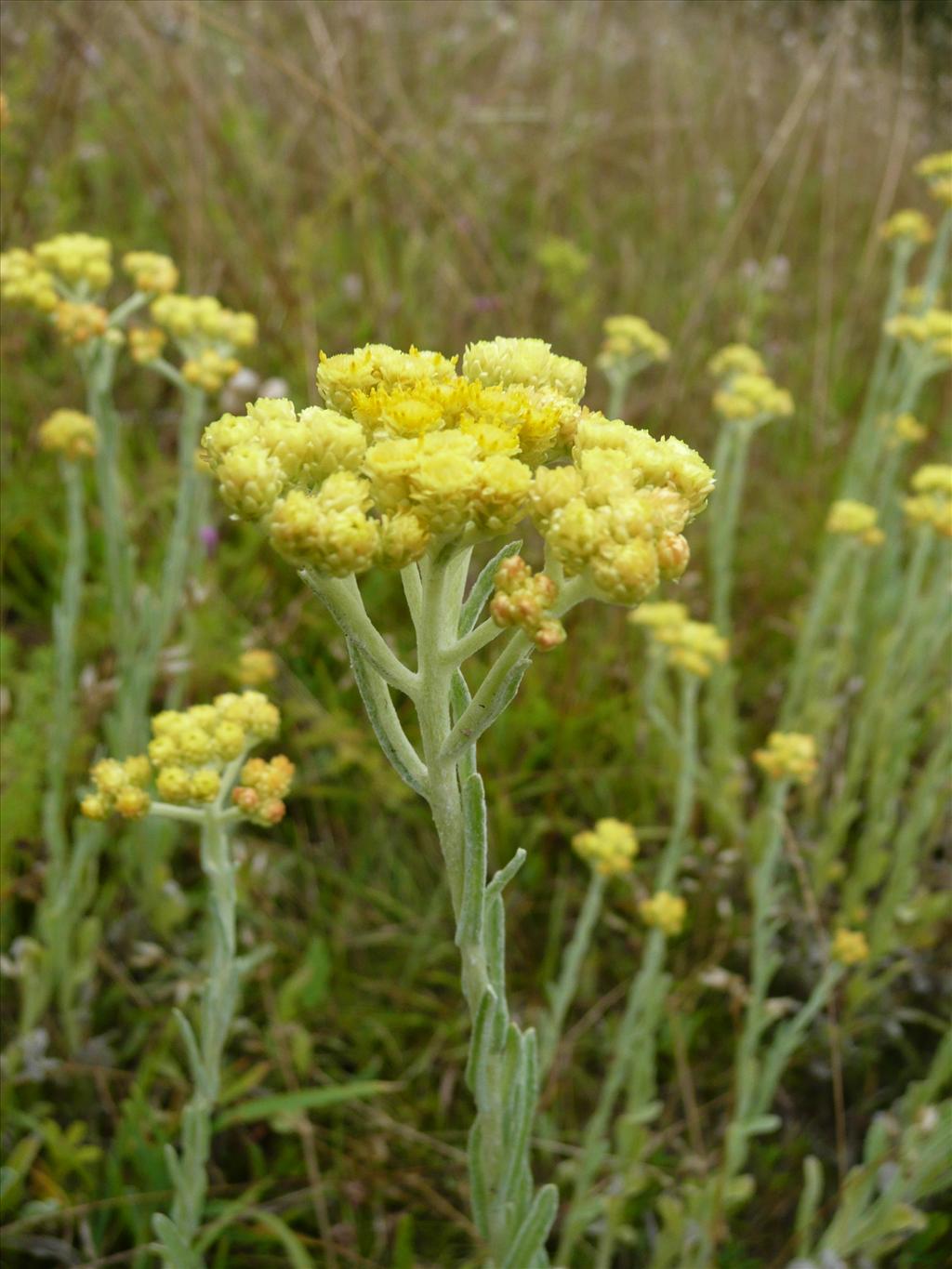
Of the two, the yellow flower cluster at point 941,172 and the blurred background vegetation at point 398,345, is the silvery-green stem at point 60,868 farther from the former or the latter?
the yellow flower cluster at point 941,172

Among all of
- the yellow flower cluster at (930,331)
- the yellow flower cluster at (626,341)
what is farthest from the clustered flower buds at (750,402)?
the yellow flower cluster at (930,331)

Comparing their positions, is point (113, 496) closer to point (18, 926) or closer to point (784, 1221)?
point (18, 926)

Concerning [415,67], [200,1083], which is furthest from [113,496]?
[415,67]

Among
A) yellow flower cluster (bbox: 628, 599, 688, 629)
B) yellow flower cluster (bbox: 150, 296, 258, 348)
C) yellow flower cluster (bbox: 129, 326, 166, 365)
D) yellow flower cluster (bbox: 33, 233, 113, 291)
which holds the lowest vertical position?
yellow flower cluster (bbox: 628, 599, 688, 629)

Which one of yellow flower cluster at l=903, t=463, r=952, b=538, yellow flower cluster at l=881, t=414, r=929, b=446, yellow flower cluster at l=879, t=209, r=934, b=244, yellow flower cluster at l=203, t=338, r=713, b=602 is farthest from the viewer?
yellow flower cluster at l=879, t=209, r=934, b=244

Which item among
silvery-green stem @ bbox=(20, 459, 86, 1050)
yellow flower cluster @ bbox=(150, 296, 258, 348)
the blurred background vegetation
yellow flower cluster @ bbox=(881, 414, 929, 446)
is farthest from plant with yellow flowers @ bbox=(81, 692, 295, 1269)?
yellow flower cluster @ bbox=(881, 414, 929, 446)

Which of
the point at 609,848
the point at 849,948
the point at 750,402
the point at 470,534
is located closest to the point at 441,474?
the point at 470,534

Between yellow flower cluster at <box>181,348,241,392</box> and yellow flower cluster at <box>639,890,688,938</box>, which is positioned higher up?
yellow flower cluster at <box>181,348,241,392</box>

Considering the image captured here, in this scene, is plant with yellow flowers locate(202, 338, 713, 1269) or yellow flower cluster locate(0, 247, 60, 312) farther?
yellow flower cluster locate(0, 247, 60, 312)

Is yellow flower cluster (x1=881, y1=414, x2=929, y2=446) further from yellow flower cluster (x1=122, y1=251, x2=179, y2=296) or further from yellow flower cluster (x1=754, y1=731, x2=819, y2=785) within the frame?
yellow flower cluster (x1=122, y1=251, x2=179, y2=296)
